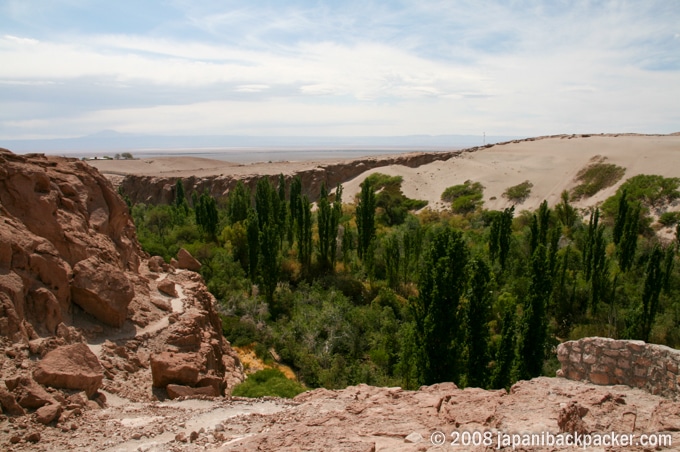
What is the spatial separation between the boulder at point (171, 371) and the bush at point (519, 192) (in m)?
35.5

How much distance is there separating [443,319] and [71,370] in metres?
8.02

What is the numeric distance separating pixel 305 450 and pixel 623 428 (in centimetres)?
356

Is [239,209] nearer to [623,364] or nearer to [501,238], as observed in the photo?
[501,238]

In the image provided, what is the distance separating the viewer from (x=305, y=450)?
5242 millimetres

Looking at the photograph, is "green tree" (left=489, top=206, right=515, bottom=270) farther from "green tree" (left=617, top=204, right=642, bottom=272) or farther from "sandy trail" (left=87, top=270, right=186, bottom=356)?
"sandy trail" (left=87, top=270, right=186, bottom=356)

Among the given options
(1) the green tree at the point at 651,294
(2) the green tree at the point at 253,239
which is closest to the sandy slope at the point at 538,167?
(1) the green tree at the point at 651,294

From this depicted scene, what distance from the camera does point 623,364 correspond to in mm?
7184

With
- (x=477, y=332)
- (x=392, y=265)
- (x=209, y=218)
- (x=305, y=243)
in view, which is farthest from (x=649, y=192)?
(x=209, y=218)

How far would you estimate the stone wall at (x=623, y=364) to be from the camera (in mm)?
6684

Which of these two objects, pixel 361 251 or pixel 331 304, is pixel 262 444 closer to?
pixel 331 304

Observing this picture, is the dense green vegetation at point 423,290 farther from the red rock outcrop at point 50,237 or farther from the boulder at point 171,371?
the red rock outcrop at point 50,237

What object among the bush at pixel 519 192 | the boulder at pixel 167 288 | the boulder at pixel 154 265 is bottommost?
the boulder at pixel 167 288

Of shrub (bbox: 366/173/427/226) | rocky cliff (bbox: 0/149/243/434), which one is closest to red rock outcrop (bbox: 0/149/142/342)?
rocky cliff (bbox: 0/149/243/434)

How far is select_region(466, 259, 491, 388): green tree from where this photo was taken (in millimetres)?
11570
